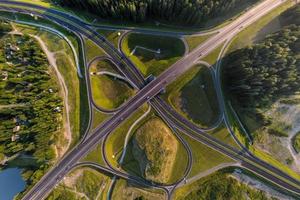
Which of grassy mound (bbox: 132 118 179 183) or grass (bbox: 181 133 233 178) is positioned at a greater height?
grassy mound (bbox: 132 118 179 183)

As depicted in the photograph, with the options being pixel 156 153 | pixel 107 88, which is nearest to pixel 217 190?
pixel 156 153

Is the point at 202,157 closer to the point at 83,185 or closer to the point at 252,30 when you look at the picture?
the point at 83,185

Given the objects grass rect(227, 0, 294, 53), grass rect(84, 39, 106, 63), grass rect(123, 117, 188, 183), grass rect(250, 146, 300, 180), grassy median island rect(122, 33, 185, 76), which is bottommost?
grass rect(250, 146, 300, 180)

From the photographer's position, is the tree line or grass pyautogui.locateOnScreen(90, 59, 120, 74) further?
grass pyautogui.locateOnScreen(90, 59, 120, 74)

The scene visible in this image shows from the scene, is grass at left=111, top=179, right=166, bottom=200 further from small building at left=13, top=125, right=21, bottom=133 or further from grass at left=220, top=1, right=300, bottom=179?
small building at left=13, top=125, right=21, bottom=133

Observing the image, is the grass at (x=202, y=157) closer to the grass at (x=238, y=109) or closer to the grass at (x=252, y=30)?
the grass at (x=238, y=109)

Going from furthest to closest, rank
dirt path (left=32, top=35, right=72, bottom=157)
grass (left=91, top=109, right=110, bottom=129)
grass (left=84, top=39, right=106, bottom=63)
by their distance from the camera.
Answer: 1. grass (left=84, top=39, right=106, bottom=63)
2. grass (left=91, top=109, right=110, bottom=129)
3. dirt path (left=32, top=35, right=72, bottom=157)

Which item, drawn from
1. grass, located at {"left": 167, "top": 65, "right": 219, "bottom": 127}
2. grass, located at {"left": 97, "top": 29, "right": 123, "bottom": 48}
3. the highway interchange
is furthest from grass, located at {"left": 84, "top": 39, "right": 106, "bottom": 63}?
grass, located at {"left": 167, "top": 65, "right": 219, "bottom": 127}
